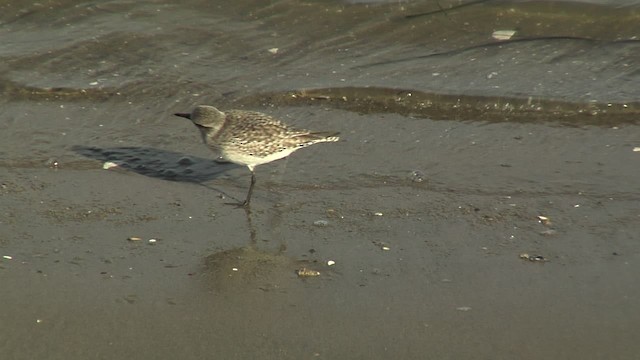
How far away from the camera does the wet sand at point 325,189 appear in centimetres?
504

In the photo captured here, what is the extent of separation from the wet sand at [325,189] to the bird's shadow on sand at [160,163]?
2 centimetres

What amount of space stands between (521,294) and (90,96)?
15.2 feet

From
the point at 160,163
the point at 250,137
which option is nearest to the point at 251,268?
the point at 250,137

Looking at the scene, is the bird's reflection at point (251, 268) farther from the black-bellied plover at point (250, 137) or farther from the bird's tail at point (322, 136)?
the bird's tail at point (322, 136)

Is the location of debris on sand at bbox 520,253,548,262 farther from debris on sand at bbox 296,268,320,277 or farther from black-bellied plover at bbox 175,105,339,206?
black-bellied plover at bbox 175,105,339,206

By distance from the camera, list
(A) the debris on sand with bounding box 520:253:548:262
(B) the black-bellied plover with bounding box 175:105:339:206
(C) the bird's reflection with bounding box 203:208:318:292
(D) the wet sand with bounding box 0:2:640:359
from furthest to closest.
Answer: (B) the black-bellied plover with bounding box 175:105:339:206 → (A) the debris on sand with bounding box 520:253:548:262 → (C) the bird's reflection with bounding box 203:208:318:292 → (D) the wet sand with bounding box 0:2:640:359

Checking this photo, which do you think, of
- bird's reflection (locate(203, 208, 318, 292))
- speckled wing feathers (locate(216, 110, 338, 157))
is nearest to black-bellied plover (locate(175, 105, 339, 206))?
speckled wing feathers (locate(216, 110, 338, 157))

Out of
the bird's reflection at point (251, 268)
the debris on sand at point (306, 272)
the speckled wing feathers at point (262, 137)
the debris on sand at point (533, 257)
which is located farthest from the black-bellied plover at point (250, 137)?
the debris on sand at point (533, 257)

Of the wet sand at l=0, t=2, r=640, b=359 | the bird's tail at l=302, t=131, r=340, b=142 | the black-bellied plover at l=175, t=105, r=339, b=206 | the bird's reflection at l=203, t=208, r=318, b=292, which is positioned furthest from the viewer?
the bird's tail at l=302, t=131, r=340, b=142

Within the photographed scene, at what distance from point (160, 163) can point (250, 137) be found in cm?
74

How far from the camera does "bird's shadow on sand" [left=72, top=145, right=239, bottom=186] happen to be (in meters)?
7.14

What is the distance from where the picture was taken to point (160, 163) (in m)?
7.34

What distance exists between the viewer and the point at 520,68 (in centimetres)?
913

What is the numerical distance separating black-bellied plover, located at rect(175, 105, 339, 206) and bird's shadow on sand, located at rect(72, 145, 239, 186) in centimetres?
23
